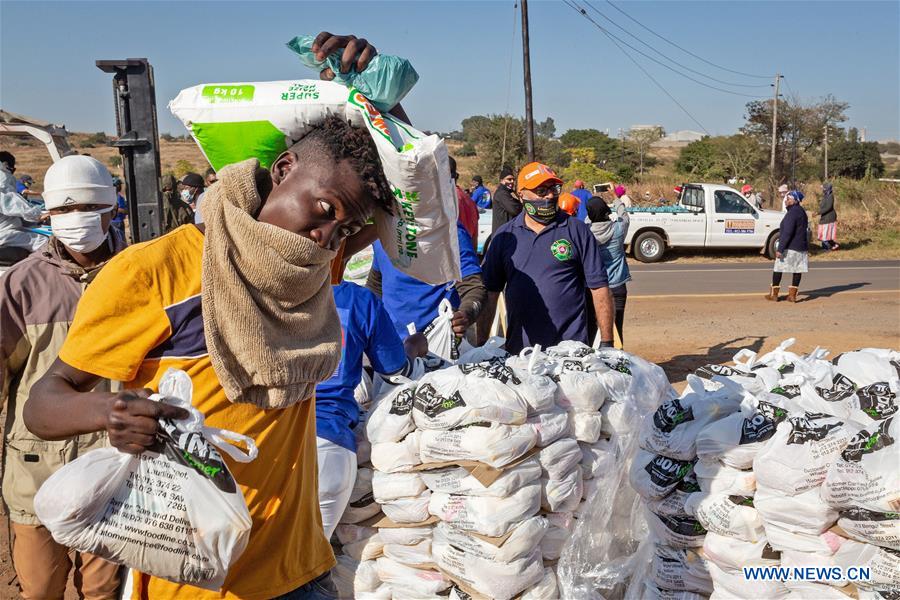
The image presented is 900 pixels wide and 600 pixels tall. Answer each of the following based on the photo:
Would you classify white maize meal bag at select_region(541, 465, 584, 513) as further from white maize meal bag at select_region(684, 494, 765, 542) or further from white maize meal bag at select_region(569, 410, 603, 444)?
white maize meal bag at select_region(684, 494, 765, 542)

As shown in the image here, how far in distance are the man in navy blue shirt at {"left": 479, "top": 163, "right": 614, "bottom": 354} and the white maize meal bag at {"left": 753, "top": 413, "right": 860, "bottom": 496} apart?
224 cm

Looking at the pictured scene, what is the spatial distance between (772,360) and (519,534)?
157 centimetres

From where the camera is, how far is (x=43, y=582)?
3.25 meters

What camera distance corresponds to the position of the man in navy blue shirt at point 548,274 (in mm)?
5277

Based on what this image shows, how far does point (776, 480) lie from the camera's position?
3070 mm

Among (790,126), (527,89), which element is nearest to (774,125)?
(790,126)

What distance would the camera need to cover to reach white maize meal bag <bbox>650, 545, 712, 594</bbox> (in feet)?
11.2

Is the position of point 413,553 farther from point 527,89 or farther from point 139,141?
point 527,89

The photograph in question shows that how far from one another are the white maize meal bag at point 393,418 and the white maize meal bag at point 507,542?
45 centimetres

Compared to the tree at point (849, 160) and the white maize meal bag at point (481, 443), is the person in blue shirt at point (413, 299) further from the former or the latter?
the tree at point (849, 160)

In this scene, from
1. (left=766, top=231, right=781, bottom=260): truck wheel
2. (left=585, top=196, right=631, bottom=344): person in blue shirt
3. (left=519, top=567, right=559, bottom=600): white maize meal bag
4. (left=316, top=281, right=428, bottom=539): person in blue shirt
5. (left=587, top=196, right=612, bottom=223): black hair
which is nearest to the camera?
(left=316, top=281, right=428, bottom=539): person in blue shirt

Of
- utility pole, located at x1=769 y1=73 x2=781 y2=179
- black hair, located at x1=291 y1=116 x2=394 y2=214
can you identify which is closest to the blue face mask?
black hair, located at x1=291 y1=116 x2=394 y2=214

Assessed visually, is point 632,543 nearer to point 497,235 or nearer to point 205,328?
point 497,235

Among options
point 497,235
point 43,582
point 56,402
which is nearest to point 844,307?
point 497,235
